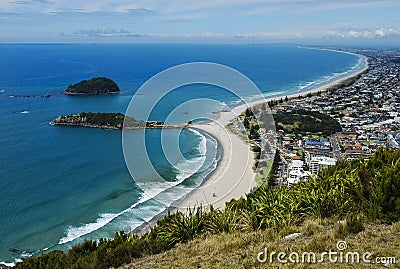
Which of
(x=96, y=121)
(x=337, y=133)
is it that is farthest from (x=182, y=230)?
(x=96, y=121)

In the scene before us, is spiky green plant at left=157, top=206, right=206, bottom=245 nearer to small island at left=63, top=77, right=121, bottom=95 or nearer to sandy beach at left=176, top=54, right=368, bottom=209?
sandy beach at left=176, top=54, right=368, bottom=209

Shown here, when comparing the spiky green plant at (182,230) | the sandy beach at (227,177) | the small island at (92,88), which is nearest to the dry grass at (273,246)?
the spiky green plant at (182,230)

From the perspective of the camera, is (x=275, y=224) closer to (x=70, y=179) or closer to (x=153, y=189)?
(x=153, y=189)

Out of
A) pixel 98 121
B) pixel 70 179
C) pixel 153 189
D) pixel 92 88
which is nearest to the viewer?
pixel 153 189

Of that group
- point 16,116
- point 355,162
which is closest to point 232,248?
point 355,162

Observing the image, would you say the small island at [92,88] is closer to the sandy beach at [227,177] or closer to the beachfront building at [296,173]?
the sandy beach at [227,177]

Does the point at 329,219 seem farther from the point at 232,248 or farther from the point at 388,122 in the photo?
the point at 388,122
